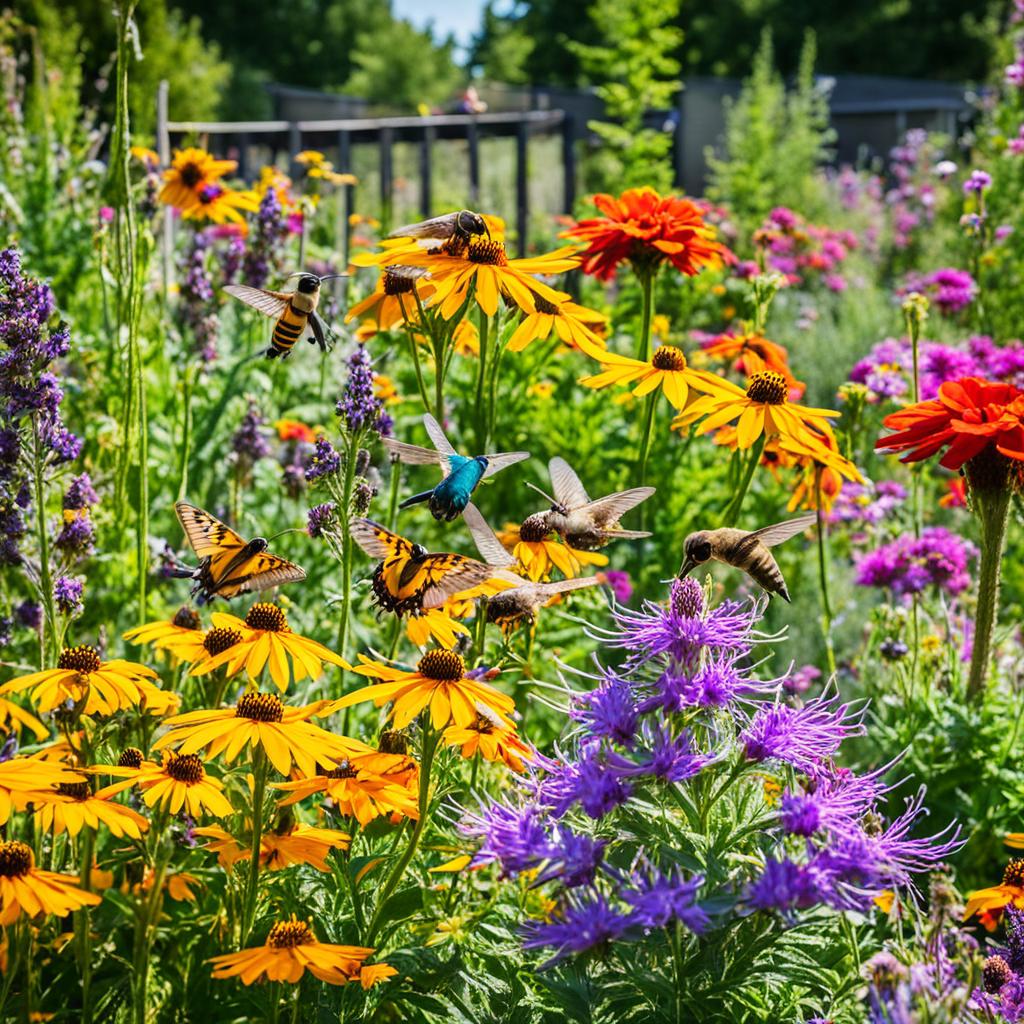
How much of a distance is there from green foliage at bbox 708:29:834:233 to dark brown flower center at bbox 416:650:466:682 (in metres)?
8.25

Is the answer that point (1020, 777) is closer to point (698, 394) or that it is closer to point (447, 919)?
point (698, 394)

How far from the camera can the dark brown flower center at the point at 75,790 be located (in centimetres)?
180

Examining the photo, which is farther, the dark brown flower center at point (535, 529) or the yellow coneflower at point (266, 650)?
the dark brown flower center at point (535, 529)

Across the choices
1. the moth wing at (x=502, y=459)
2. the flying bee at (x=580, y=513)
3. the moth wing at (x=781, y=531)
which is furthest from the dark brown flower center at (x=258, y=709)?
the moth wing at (x=781, y=531)

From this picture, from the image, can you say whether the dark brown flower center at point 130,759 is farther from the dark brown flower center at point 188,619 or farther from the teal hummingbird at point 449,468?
the teal hummingbird at point 449,468

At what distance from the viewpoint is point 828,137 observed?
1317cm

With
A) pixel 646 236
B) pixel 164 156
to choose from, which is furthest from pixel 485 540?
pixel 164 156

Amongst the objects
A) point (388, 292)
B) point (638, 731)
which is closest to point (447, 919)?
point (638, 731)

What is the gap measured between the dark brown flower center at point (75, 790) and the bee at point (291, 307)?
2.85 feet

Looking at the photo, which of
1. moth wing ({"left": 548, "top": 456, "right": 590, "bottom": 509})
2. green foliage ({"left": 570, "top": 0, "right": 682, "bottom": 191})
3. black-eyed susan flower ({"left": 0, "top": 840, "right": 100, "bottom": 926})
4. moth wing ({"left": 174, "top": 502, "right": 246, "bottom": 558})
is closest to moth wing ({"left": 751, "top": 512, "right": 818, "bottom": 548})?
moth wing ({"left": 548, "top": 456, "right": 590, "bottom": 509})

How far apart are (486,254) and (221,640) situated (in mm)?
779

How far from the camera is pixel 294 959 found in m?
1.66

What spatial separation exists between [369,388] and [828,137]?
39.4 ft

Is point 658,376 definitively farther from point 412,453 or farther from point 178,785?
point 178,785
